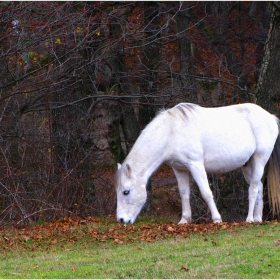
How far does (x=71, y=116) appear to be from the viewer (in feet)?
46.4

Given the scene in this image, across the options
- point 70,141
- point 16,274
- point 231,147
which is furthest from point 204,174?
point 16,274

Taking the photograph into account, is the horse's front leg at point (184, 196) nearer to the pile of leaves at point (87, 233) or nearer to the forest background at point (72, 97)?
the pile of leaves at point (87, 233)

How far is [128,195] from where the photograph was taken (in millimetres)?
10945

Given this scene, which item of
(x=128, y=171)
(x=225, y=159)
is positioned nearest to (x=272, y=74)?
(x=225, y=159)

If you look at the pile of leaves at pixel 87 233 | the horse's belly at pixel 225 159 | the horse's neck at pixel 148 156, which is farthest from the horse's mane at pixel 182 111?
the pile of leaves at pixel 87 233

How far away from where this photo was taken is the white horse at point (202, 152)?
1102cm

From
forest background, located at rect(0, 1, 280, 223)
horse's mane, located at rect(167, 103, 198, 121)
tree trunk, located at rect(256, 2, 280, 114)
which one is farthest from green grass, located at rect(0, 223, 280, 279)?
tree trunk, located at rect(256, 2, 280, 114)

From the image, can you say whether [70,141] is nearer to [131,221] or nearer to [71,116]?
[71,116]

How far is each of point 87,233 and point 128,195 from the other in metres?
1.34

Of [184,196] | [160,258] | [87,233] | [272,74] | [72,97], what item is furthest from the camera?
[72,97]

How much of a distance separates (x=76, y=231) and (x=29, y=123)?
405 centimetres

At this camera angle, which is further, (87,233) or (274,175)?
(274,175)

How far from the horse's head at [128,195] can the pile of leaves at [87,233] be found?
0.28 metres

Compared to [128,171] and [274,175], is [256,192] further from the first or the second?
[128,171]
